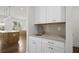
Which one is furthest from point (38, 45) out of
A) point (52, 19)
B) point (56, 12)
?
point (56, 12)

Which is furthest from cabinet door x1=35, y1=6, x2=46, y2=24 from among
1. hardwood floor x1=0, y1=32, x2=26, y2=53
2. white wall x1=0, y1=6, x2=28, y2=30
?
hardwood floor x1=0, y1=32, x2=26, y2=53

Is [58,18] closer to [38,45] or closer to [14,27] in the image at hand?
[38,45]

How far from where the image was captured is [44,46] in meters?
1.13

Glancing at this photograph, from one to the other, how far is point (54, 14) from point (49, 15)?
7cm

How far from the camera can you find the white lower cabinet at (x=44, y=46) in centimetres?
105

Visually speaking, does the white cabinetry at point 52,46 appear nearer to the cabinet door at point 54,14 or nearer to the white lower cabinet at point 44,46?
the white lower cabinet at point 44,46

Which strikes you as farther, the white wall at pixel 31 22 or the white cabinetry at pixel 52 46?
the white wall at pixel 31 22

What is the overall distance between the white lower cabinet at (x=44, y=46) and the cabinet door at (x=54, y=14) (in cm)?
27

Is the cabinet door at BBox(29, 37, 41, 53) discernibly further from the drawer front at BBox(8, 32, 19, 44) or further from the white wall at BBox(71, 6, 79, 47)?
the white wall at BBox(71, 6, 79, 47)

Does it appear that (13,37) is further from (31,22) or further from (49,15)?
(49,15)

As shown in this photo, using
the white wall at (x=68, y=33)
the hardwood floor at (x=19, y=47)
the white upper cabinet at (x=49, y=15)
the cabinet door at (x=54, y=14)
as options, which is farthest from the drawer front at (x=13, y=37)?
the white wall at (x=68, y=33)

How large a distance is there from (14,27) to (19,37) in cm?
14

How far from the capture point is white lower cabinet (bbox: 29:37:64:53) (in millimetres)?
1055
